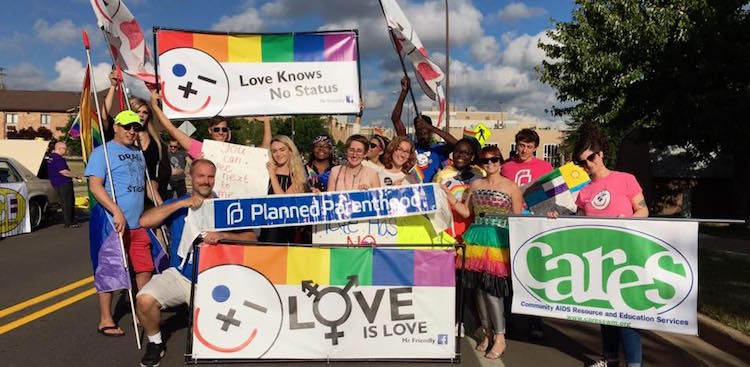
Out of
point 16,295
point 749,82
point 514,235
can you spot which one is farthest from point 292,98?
point 749,82

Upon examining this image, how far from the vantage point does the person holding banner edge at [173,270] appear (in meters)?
4.07

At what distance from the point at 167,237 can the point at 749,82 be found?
1290cm

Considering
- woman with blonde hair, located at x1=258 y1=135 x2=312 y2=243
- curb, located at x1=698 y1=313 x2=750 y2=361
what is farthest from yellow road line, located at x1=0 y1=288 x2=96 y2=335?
curb, located at x1=698 y1=313 x2=750 y2=361

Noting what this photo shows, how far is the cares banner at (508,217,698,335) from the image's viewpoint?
3.76 metres

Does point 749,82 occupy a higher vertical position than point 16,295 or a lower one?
higher

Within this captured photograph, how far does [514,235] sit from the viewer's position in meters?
4.25

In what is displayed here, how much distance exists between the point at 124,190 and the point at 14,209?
7885mm

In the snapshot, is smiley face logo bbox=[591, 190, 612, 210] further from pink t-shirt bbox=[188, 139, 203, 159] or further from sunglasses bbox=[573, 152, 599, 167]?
pink t-shirt bbox=[188, 139, 203, 159]

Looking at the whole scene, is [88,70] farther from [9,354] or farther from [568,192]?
[568,192]

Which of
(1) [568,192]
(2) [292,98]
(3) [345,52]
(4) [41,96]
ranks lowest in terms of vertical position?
(1) [568,192]

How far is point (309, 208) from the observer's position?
4.37 m

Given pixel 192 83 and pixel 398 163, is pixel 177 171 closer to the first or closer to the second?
pixel 192 83

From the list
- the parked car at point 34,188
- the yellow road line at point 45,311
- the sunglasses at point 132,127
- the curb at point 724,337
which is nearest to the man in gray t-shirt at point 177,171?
the yellow road line at point 45,311

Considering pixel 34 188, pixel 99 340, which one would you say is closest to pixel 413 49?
pixel 99 340
